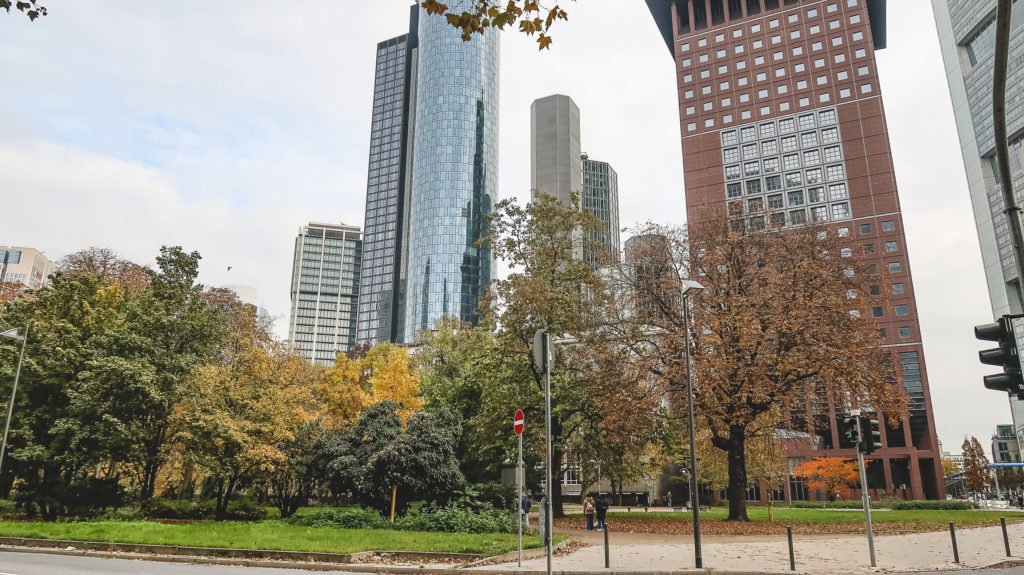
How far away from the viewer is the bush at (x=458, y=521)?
19.5m

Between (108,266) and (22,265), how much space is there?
403 ft

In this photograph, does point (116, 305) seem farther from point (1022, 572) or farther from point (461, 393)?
point (1022, 572)

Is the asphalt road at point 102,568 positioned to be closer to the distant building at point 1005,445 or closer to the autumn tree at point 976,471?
the autumn tree at point 976,471

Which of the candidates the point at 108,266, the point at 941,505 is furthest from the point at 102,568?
the point at 941,505

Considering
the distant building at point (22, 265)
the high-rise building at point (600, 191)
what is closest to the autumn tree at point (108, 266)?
the distant building at point (22, 265)

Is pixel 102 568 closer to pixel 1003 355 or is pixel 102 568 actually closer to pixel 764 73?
pixel 1003 355

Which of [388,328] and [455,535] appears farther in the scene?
[388,328]

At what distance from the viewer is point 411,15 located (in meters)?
200

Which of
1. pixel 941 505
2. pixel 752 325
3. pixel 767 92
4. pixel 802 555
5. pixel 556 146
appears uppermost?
pixel 556 146

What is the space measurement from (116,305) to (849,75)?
314 feet

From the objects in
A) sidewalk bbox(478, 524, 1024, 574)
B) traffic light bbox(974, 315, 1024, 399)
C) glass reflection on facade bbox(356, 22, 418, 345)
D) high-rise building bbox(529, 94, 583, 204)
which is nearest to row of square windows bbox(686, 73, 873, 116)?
high-rise building bbox(529, 94, 583, 204)

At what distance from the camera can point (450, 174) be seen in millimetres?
162500

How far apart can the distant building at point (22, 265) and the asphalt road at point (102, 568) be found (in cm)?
14890

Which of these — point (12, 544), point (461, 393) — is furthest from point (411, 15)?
point (12, 544)
